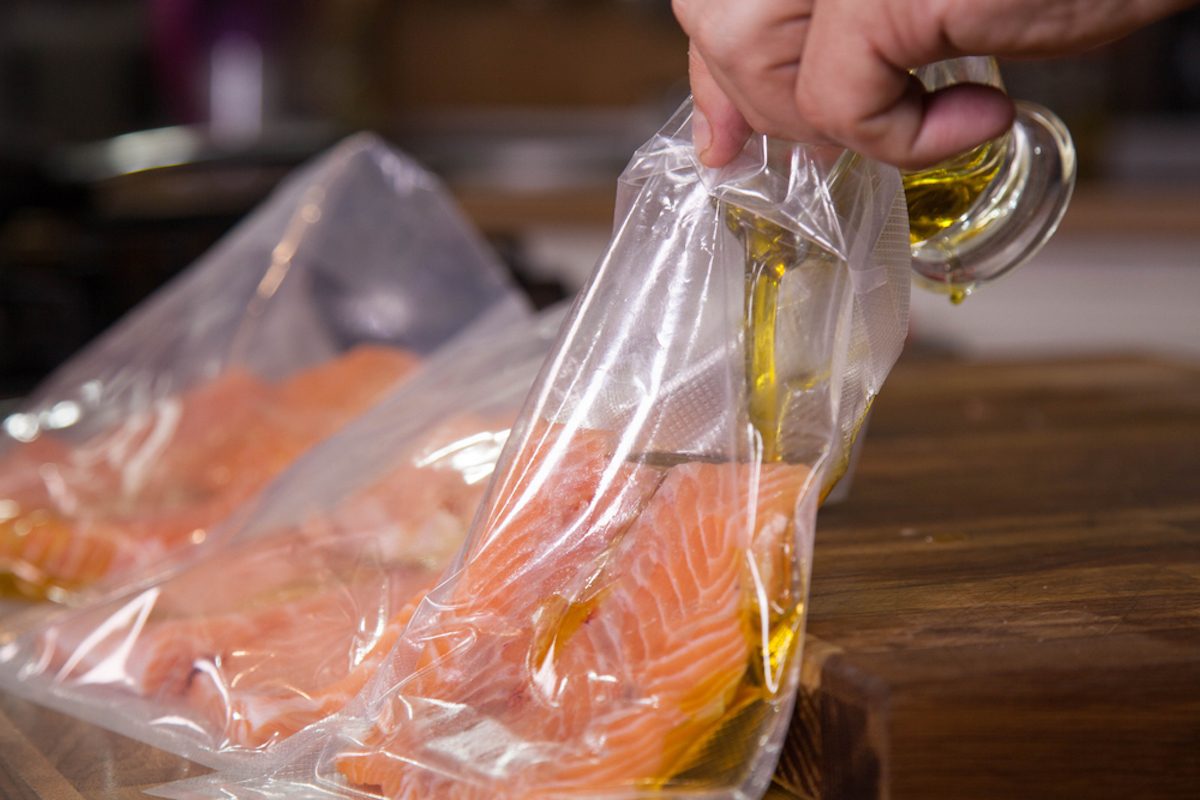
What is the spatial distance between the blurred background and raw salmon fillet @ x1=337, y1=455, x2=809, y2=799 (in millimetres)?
1714

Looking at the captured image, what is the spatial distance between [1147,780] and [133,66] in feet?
13.4

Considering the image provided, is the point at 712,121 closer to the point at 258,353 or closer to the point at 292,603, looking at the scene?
the point at 292,603

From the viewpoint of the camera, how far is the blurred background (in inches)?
114

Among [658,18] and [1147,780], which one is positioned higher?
[1147,780]

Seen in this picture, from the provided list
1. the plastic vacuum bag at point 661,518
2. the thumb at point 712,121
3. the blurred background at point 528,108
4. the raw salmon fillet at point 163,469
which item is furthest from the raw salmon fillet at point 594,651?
the blurred background at point 528,108

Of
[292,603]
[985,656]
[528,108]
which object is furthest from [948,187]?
[528,108]

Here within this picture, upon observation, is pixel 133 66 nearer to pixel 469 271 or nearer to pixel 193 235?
pixel 193 235

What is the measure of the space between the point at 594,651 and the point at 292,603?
0.79 ft

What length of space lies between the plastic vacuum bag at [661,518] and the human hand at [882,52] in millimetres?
79

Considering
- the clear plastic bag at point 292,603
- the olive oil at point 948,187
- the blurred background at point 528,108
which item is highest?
the olive oil at point 948,187

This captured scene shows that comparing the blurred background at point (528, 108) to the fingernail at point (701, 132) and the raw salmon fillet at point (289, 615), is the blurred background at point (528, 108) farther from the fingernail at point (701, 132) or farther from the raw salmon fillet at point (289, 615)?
the fingernail at point (701, 132)

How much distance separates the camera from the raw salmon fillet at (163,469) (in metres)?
0.96

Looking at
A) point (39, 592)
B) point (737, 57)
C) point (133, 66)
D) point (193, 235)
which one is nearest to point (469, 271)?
point (39, 592)

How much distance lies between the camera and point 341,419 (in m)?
1.07
